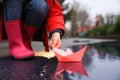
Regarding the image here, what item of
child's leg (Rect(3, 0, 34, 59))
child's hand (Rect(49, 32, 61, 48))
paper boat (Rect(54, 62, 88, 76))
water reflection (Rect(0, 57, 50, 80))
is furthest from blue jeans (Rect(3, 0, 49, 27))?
paper boat (Rect(54, 62, 88, 76))

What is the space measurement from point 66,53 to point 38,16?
0.42 m

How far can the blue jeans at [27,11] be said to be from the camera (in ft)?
9.11

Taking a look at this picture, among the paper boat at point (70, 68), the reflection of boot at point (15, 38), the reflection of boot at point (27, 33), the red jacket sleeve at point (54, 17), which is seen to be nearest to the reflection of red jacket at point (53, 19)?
the red jacket sleeve at point (54, 17)

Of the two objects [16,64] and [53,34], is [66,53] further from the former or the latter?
[16,64]

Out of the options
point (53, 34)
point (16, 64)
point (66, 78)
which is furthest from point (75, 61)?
point (66, 78)

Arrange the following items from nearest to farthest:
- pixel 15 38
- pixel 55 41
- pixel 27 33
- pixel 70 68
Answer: pixel 70 68, pixel 55 41, pixel 15 38, pixel 27 33

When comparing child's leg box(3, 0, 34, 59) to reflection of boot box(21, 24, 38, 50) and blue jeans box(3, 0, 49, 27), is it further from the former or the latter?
reflection of boot box(21, 24, 38, 50)

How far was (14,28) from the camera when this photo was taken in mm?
2857

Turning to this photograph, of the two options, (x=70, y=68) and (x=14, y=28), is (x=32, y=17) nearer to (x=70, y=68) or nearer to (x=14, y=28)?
(x=14, y=28)

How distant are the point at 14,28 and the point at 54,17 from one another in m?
0.38

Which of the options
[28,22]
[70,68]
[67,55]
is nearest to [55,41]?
[67,55]

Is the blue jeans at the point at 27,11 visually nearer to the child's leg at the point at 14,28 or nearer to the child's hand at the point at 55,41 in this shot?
the child's leg at the point at 14,28

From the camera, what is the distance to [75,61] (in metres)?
2.79

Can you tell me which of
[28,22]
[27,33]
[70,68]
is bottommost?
[70,68]
